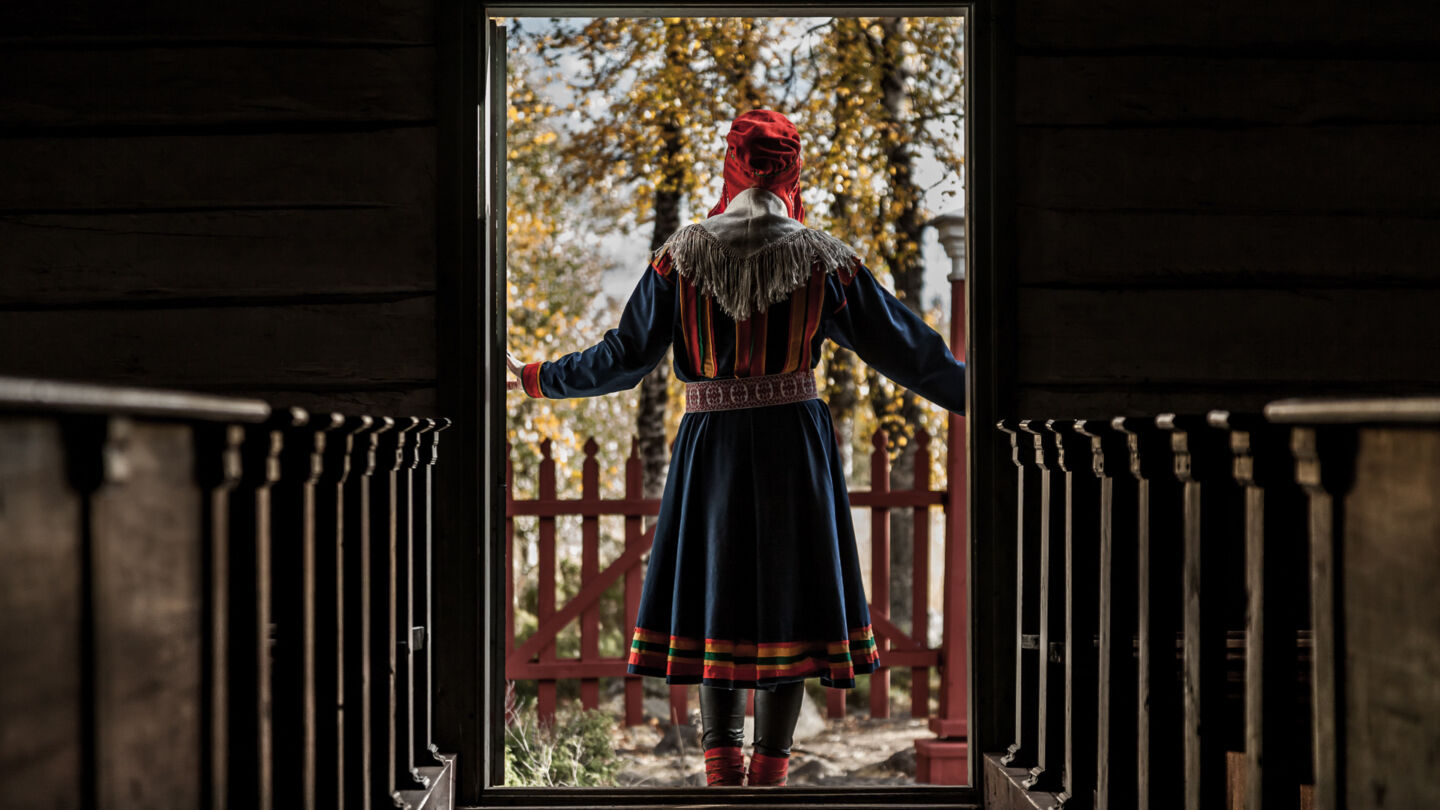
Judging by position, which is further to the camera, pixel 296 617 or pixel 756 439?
pixel 756 439

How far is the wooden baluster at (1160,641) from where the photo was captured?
158cm

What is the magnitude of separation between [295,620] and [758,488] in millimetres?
1138

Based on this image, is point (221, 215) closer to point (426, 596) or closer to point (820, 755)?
point (426, 596)

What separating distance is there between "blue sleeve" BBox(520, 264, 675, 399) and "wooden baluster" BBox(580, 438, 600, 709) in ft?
4.54

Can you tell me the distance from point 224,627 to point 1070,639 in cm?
133

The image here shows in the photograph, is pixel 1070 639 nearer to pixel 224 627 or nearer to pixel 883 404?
pixel 224 627

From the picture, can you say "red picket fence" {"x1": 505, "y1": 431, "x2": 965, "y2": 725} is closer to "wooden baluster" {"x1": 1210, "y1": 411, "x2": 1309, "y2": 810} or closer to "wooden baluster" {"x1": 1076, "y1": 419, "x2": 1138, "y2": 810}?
"wooden baluster" {"x1": 1076, "y1": 419, "x2": 1138, "y2": 810}

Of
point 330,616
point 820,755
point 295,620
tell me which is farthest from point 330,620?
point 820,755

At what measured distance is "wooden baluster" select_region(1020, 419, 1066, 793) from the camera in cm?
203

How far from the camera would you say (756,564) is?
2.37m

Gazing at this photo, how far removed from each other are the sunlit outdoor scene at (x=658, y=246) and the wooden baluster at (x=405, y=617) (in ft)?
5.93

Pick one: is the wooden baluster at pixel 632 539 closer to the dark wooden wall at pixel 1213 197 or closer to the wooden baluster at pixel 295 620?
the dark wooden wall at pixel 1213 197

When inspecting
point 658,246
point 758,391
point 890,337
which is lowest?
point 758,391

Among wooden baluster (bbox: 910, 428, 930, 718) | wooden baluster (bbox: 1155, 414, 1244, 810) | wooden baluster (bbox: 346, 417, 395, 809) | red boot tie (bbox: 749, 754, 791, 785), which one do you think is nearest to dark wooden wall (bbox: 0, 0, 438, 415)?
wooden baluster (bbox: 346, 417, 395, 809)
